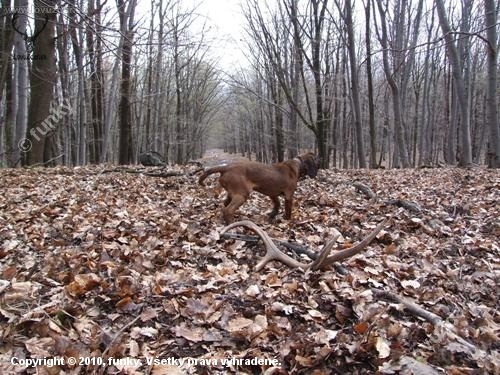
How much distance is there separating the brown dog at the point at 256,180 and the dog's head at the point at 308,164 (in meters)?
0.02

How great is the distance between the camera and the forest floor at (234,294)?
2.55m

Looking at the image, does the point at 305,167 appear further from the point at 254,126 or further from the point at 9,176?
the point at 254,126

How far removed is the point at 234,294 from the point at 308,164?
3745mm

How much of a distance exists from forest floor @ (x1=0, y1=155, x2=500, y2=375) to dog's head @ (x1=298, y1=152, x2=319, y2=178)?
0.76 metres

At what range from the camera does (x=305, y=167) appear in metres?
6.71

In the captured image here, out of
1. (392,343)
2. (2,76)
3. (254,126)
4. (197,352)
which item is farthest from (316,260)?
(254,126)

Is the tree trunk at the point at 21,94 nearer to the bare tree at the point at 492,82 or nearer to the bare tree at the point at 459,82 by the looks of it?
the bare tree at the point at 459,82

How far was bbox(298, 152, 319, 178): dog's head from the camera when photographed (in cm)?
671

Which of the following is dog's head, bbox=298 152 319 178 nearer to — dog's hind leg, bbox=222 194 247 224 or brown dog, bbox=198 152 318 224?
brown dog, bbox=198 152 318 224

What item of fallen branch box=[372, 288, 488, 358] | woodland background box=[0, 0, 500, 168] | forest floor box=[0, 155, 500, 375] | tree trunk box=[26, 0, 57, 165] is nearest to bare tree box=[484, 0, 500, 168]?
woodland background box=[0, 0, 500, 168]

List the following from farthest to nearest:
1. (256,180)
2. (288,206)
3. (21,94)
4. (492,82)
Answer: (492,82), (21,94), (288,206), (256,180)

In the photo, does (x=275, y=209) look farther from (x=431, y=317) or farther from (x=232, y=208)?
(x=431, y=317)

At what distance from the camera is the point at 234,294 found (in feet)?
11.4

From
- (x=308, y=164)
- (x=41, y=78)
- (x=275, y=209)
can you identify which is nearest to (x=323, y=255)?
(x=275, y=209)
